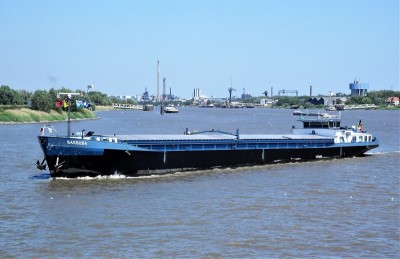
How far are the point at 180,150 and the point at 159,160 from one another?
1.99 meters

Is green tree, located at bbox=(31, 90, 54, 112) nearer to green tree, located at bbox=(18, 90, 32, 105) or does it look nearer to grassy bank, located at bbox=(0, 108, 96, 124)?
grassy bank, located at bbox=(0, 108, 96, 124)

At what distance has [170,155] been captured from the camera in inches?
1667

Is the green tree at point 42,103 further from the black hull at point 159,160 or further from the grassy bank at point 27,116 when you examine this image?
the black hull at point 159,160

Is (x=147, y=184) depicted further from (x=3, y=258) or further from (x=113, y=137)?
(x=3, y=258)

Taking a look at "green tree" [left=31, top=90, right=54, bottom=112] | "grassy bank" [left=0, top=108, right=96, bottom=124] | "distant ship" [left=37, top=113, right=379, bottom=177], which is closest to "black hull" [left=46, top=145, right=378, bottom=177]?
"distant ship" [left=37, top=113, right=379, bottom=177]

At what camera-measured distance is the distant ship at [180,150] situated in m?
38.0

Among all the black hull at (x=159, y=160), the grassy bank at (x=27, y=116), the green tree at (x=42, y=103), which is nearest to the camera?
the black hull at (x=159, y=160)

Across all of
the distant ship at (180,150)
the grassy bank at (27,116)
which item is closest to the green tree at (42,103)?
the grassy bank at (27,116)

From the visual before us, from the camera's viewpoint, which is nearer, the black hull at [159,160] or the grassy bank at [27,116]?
the black hull at [159,160]

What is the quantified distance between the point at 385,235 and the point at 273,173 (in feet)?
61.5

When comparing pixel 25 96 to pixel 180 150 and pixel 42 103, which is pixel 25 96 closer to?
pixel 42 103

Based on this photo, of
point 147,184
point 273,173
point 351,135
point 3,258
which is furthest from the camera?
point 351,135

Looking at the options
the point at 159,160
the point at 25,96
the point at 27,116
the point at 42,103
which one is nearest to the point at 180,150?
the point at 159,160

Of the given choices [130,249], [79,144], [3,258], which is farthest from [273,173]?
[3,258]
